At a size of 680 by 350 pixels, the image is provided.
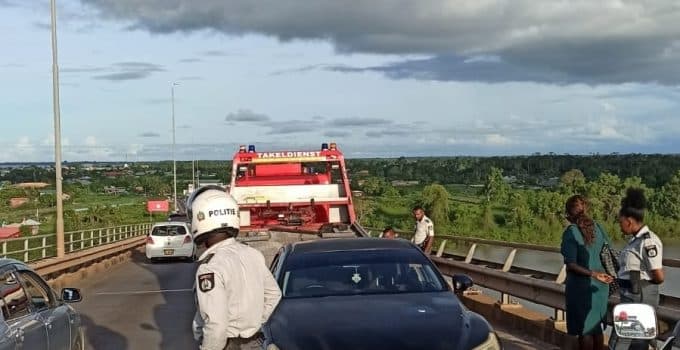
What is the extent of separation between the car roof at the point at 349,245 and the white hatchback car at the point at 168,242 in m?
23.0

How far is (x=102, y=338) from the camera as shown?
41.1 feet

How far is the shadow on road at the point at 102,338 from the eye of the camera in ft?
38.4

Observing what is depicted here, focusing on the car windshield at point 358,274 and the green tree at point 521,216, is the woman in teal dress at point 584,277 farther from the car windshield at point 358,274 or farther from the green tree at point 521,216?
the green tree at point 521,216

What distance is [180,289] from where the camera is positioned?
20.0m

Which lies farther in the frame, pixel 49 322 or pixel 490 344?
pixel 49 322

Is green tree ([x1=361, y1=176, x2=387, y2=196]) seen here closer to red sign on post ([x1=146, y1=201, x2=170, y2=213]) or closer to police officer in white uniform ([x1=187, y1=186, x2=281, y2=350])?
red sign on post ([x1=146, y1=201, x2=170, y2=213])

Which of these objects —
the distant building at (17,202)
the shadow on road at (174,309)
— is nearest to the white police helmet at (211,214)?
the shadow on road at (174,309)

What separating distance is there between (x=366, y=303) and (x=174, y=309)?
977 cm

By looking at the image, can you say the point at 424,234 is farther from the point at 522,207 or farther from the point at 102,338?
the point at 522,207

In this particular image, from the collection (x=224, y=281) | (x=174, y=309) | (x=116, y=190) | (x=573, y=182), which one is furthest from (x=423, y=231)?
(x=116, y=190)

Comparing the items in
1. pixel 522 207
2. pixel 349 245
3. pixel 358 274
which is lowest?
pixel 522 207

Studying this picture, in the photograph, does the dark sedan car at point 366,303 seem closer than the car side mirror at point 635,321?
No

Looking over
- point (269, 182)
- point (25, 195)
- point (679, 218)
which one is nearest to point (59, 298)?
point (269, 182)

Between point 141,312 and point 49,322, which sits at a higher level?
point 49,322
